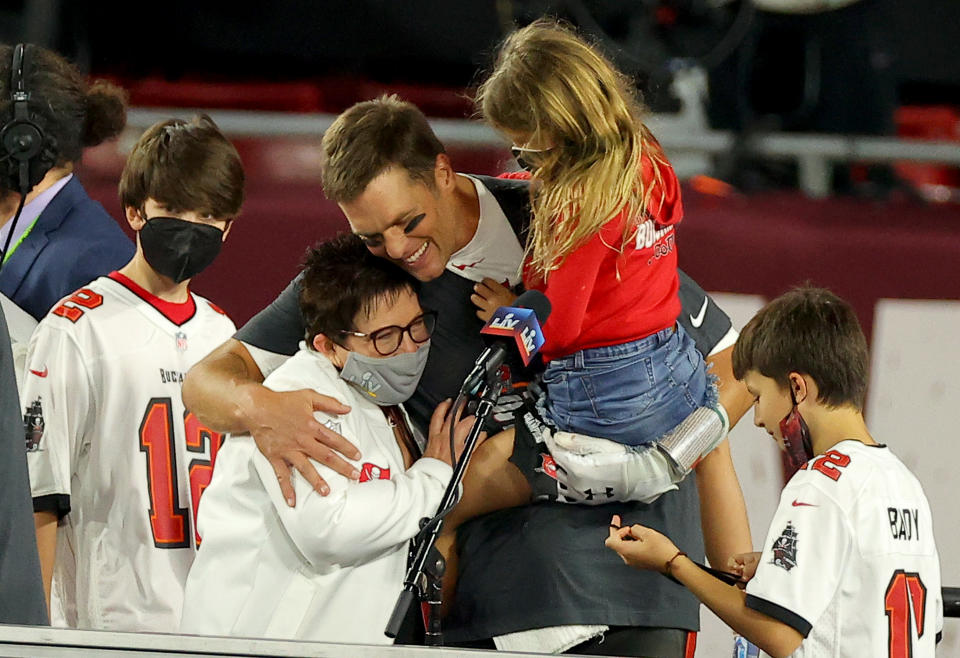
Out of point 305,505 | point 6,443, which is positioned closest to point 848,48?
point 305,505

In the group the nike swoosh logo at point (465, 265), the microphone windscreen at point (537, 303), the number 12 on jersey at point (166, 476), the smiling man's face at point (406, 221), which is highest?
the smiling man's face at point (406, 221)

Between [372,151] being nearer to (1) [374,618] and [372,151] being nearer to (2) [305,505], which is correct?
(2) [305,505]

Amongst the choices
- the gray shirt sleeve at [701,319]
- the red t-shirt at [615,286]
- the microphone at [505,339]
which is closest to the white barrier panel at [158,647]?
the microphone at [505,339]

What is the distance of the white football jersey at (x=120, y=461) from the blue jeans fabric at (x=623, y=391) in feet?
2.43

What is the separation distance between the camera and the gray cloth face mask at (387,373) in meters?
1.99

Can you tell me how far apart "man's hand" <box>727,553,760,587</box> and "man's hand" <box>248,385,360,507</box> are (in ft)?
1.86

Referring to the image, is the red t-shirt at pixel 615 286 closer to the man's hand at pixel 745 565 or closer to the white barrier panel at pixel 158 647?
the man's hand at pixel 745 565

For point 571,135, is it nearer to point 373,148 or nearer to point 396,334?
point 373,148

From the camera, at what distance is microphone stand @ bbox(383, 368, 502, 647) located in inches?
67.1

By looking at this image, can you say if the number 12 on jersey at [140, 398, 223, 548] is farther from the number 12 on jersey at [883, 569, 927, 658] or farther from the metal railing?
the metal railing

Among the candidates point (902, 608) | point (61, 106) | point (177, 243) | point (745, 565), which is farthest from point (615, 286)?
point (61, 106)

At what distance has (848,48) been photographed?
4.05m

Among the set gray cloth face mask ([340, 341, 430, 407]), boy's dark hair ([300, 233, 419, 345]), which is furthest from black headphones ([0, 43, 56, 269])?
gray cloth face mask ([340, 341, 430, 407])

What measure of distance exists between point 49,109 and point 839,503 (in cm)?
148
